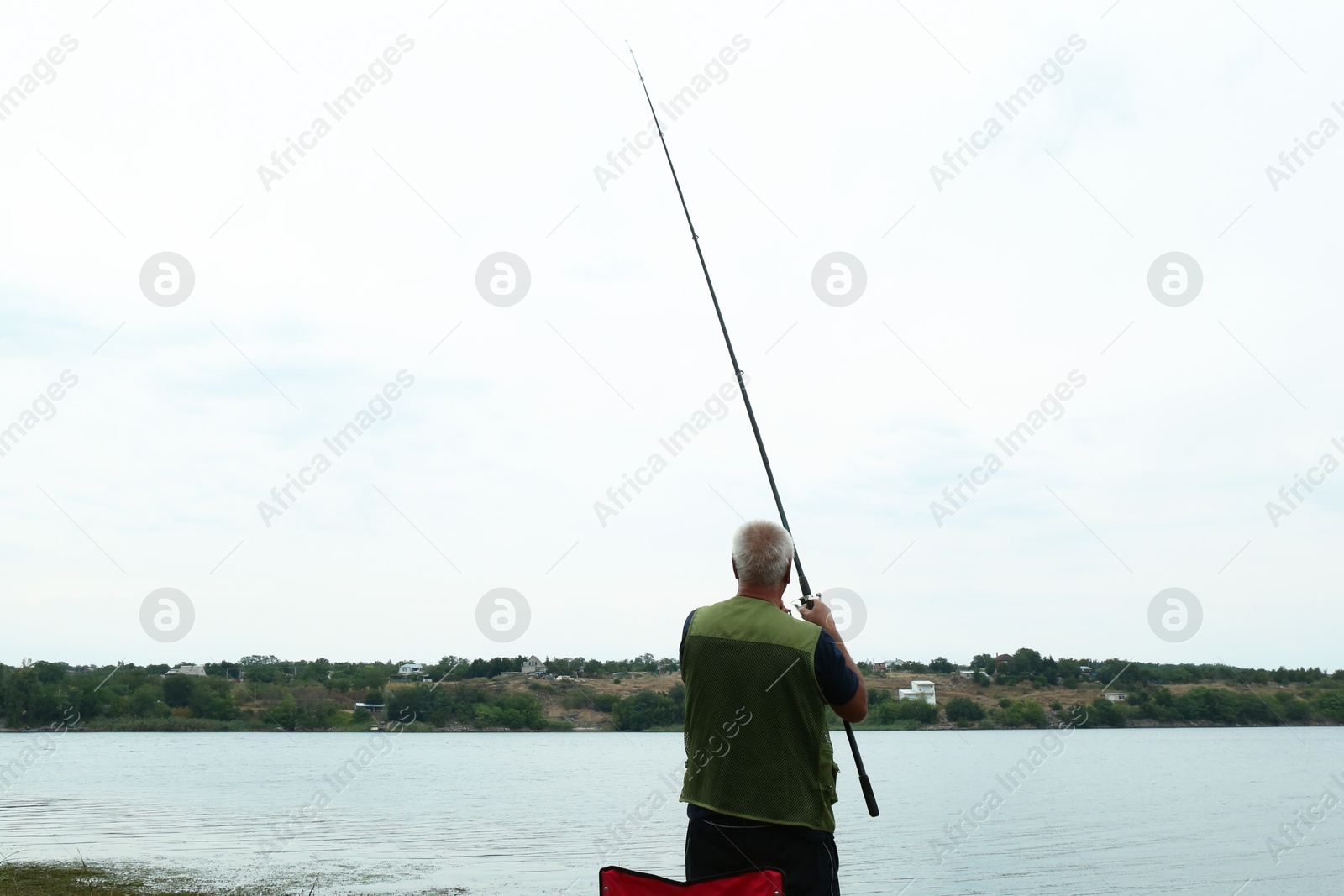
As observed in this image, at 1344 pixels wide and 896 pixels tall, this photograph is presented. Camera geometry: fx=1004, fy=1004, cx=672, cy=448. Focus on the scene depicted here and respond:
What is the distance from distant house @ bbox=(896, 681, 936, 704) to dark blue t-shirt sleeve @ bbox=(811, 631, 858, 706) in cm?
9897

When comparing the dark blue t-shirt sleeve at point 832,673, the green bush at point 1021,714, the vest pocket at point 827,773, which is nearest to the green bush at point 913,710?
the green bush at point 1021,714

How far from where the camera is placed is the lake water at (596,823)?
22422 mm

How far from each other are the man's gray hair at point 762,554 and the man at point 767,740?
8 cm

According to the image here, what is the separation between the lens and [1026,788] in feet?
171

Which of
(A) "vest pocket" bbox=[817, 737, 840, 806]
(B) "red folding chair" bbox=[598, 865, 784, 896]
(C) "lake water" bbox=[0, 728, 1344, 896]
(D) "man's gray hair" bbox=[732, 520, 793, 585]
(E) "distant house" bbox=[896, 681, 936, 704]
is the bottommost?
(C) "lake water" bbox=[0, 728, 1344, 896]

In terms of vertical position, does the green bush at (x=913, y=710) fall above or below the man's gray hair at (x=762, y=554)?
above

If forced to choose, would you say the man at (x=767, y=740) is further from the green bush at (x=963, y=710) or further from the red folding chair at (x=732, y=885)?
the green bush at (x=963, y=710)

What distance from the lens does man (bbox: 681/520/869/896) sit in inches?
119

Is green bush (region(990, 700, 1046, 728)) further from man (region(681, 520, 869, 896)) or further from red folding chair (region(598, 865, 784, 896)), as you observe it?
red folding chair (region(598, 865, 784, 896))

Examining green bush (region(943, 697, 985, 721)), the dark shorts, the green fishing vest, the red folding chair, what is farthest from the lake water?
green bush (region(943, 697, 985, 721))

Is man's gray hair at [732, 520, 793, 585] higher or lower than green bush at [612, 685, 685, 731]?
lower

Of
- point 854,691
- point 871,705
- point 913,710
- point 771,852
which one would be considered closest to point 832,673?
point 854,691

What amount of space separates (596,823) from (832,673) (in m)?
35.3

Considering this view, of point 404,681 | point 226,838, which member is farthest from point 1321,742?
point 226,838
